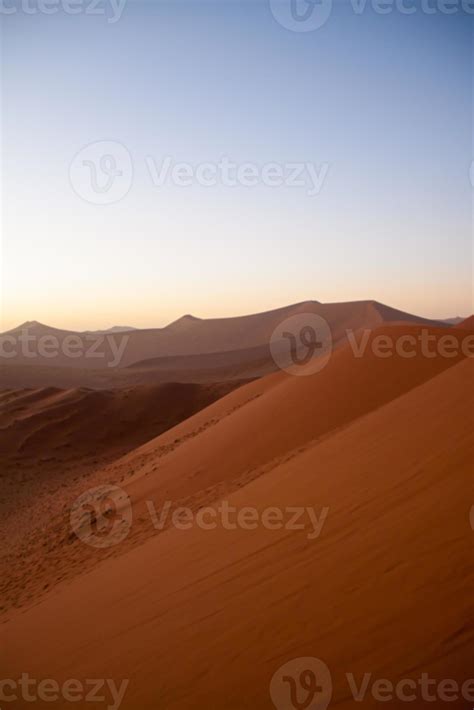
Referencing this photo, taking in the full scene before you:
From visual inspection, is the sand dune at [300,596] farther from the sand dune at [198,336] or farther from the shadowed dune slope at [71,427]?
the sand dune at [198,336]

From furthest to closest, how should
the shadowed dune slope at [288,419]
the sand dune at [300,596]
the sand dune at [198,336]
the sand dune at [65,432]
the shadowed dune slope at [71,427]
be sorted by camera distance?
the sand dune at [198,336] < the shadowed dune slope at [71,427] < the sand dune at [65,432] < the shadowed dune slope at [288,419] < the sand dune at [300,596]

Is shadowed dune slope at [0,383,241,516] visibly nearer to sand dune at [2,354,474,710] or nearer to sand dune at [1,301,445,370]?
sand dune at [2,354,474,710]

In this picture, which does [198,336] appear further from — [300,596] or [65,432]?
[300,596]

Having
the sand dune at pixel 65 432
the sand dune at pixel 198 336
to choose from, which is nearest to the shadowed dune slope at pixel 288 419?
the sand dune at pixel 65 432

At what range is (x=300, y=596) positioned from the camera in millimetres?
3645

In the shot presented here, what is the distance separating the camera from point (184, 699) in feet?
10.4

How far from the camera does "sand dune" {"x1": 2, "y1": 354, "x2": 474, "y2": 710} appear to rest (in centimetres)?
295

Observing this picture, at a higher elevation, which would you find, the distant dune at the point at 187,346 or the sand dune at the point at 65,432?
the distant dune at the point at 187,346

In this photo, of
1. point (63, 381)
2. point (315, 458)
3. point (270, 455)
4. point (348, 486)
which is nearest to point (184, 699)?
point (348, 486)

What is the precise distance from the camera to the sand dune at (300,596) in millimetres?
2953

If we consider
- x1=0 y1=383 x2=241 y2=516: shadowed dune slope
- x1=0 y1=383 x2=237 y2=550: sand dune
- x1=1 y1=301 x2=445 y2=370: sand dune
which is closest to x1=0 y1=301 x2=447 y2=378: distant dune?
x1=1 y1=301 x2=445 y2=370: sand dune

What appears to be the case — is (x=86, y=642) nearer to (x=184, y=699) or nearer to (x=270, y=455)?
(x=184, y=699)

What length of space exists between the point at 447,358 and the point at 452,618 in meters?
9.99

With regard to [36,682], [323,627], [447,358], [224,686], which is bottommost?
[36,682]
